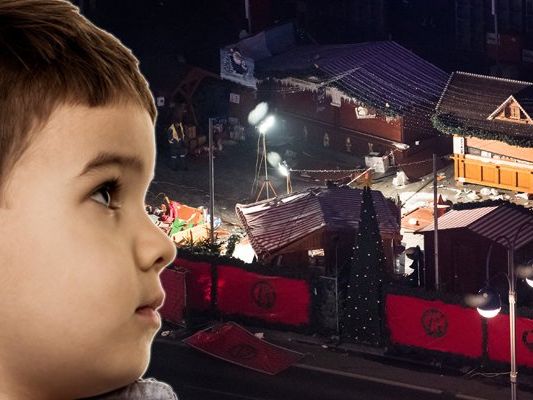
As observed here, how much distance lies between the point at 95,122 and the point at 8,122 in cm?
24

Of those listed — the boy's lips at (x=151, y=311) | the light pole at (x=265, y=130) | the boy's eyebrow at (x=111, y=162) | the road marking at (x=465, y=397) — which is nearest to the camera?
the boy's eyebrow at (x=111, y=162)

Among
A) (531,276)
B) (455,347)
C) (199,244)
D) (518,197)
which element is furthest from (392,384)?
(518,197)

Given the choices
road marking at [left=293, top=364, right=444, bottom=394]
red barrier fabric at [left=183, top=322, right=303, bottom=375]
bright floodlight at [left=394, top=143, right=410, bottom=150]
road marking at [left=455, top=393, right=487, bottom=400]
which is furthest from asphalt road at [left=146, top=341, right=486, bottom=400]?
bright floodlight at [left=394, top=143, right=410, bottom=150]

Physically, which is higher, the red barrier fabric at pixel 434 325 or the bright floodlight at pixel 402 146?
the bright floodlight at pixel 402 146

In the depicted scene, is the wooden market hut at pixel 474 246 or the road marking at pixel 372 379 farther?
the wooden market hut at pixel 474 246

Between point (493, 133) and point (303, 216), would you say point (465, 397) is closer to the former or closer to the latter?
point (303, 216)

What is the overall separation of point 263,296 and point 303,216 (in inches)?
116

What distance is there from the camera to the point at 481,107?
121 feet

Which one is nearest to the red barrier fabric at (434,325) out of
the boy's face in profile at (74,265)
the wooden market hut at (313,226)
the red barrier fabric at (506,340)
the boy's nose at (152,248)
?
the red barrier fabric at (506,340)

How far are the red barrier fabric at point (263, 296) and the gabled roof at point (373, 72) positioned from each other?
13.1m

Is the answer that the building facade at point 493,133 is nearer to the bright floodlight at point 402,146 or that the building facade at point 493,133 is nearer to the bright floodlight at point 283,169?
the bright floodlight at point 402,146

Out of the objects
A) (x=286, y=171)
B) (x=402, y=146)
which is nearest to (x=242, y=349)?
(x=286, y=171)

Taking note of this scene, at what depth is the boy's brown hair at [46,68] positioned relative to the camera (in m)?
2.50

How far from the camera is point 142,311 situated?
2.74 m
